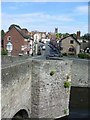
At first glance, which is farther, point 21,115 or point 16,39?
point 16,39

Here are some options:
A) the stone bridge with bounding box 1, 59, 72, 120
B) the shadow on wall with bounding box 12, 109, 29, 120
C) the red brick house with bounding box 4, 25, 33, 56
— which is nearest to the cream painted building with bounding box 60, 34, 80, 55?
the red brick house with bounding box 4, 25, 33, 56

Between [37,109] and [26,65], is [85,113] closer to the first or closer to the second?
[37,109]

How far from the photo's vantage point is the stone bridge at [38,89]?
1662cm

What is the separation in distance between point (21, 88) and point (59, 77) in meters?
4.68

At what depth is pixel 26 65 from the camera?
61.5 ft

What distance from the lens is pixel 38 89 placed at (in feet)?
66.7

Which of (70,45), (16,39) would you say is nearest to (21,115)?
(16,39)

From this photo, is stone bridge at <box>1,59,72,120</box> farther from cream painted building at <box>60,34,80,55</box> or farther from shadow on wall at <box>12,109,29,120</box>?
cream painted building at <box>60,34,80,55</box>

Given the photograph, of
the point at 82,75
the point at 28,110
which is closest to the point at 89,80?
the point at 82,75

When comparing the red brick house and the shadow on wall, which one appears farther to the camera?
the red brick house

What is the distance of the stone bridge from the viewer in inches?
654

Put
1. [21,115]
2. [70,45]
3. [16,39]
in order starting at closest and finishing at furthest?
1. [21,115]
2. [16,39]
3. [70,45]

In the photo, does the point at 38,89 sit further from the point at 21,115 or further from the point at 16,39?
the point at 16,39

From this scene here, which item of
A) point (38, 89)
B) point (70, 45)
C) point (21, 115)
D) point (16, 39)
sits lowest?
point (21, 115)
